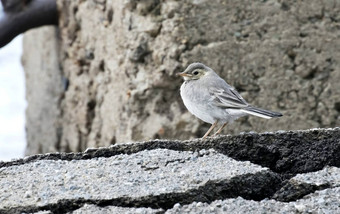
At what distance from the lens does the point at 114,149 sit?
3.51m

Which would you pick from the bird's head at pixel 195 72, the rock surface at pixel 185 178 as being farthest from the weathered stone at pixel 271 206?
the bird's head at pixel 195 72

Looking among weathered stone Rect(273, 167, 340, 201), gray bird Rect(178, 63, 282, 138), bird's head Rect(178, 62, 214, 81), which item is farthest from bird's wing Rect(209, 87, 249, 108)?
weathered stone Rect(273, 167, 340, 201)

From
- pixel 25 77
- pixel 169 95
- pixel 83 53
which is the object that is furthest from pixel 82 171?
pixel 25 77

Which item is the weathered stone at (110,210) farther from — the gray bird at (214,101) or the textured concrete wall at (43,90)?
the textured concrete wall at (43,90)

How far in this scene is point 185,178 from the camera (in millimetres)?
3082

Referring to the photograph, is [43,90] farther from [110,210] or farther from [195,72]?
[110,210]

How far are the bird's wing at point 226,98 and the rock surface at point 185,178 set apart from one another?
4.73ft

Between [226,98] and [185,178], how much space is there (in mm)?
1913

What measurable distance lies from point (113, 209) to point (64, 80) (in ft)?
19.2

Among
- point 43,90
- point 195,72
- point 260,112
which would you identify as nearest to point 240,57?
point 195,72

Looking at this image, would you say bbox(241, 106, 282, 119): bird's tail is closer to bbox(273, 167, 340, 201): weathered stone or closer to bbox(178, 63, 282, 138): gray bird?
bbox(178, 63, 282, 138): gray bird

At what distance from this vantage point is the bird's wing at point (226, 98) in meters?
4.90

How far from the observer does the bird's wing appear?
16.1 ft

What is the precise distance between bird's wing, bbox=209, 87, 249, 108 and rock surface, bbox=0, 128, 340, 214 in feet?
4.73
